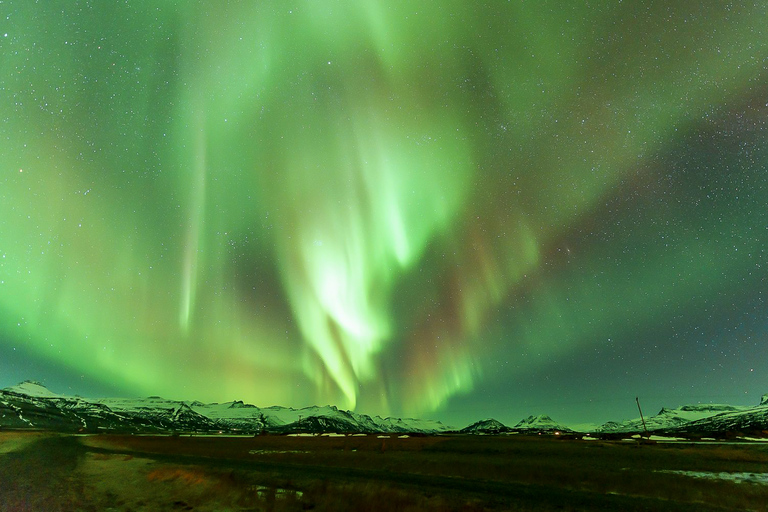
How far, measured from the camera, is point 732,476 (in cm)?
4394

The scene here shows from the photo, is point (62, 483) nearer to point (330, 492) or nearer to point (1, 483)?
point (1, 483)

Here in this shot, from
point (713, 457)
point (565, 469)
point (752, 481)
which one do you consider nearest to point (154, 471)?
point (565, 469)

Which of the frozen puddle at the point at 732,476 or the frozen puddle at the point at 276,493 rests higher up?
the frozen puddle at the point at 276,493

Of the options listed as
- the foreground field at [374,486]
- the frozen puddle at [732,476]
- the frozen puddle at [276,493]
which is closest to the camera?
the foreground field at [374,486]

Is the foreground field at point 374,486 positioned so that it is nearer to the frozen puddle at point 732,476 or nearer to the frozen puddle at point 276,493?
the frozen puddle at point 276,493

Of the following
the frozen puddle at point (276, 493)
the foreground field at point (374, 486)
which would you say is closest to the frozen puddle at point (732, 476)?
the foreground field at point (374, 486)

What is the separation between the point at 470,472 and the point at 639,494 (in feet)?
63.0

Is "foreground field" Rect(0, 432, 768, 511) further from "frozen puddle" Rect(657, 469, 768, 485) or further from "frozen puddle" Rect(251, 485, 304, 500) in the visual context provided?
"frozen puddle" Rect(657, 469, 768, 485)

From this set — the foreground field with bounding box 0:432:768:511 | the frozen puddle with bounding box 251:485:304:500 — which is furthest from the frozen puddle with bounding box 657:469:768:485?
the frozen puddle with bounding box 251:485:304:500

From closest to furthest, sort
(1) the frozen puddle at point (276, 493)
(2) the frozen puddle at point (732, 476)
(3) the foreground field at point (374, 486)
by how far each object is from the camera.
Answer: (3) the foreground field at point (374, 486) → (1) the frozen puddle at point (276, 493) → (2) the frozen puddle at point (732, 476)

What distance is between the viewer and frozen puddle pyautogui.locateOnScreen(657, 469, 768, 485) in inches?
1603

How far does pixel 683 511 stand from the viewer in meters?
29.9

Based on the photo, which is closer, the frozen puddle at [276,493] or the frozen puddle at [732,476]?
the frozen puddle at [276,493]

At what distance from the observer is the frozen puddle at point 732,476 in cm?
4072
